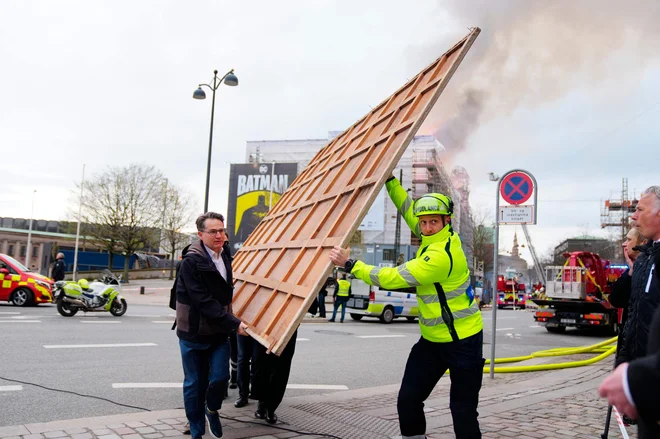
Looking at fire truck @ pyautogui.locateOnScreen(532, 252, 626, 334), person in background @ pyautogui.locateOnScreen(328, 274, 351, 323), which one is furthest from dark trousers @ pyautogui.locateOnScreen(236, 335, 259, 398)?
fire truck @ pyautogui.locateOnScreen(532, 252, 626, 334)

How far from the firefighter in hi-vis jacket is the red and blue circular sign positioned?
16.5ft

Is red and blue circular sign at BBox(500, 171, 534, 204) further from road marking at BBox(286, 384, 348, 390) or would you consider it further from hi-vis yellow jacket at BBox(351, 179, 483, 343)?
hi-vis yellow jacket at BBox(351, 179, 483, 343)

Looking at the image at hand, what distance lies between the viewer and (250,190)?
66938mm

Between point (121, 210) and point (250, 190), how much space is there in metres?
23.0

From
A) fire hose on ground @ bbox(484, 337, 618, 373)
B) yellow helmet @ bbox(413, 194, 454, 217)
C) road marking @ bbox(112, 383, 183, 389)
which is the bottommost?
road marking @ bbox(112, 383, 183, 389)

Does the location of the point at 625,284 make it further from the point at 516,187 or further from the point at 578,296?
the point at 578,296

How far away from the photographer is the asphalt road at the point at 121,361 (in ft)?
19.5

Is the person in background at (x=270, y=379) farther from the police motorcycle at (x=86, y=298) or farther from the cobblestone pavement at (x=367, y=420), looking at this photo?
the police motorcycle at (x=86, y=298)

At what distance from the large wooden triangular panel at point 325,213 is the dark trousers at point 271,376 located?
48 cm

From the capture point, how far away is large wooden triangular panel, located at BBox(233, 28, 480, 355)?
13.1 ft


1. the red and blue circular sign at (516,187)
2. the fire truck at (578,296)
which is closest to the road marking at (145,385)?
the red and blue circular sign at (516,187)

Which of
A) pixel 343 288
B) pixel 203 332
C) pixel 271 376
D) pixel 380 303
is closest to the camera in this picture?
pixel 203 332

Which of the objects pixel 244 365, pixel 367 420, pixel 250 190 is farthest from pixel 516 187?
pixel 250 190

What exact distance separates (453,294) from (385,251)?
60844 millimetres
